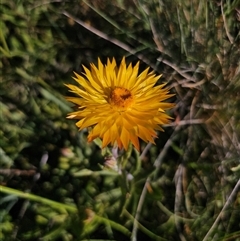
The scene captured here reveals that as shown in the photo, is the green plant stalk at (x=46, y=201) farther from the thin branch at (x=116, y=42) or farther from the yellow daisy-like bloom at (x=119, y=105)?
the thin branch at (x=116, y=42)

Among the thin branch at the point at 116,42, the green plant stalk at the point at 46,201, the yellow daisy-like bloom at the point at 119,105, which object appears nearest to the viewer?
the yellow daisy-like bloom at the point at 119,105

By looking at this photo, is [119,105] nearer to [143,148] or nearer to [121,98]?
[121,98]

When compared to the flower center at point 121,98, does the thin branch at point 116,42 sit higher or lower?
higher

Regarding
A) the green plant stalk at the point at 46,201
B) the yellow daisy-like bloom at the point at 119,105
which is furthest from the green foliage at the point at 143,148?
the yellow daisy-like bloom at the point at 119,105

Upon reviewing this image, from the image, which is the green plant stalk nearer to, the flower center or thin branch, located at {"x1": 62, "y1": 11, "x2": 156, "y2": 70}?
the flower center

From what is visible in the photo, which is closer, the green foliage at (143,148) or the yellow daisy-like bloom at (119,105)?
the yellow daisy-like bloom at (119,105)

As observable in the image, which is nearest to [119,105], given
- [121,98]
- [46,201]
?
[121,98]

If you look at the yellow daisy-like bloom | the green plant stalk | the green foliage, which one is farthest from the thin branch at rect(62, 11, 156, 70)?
the green plant stalk
